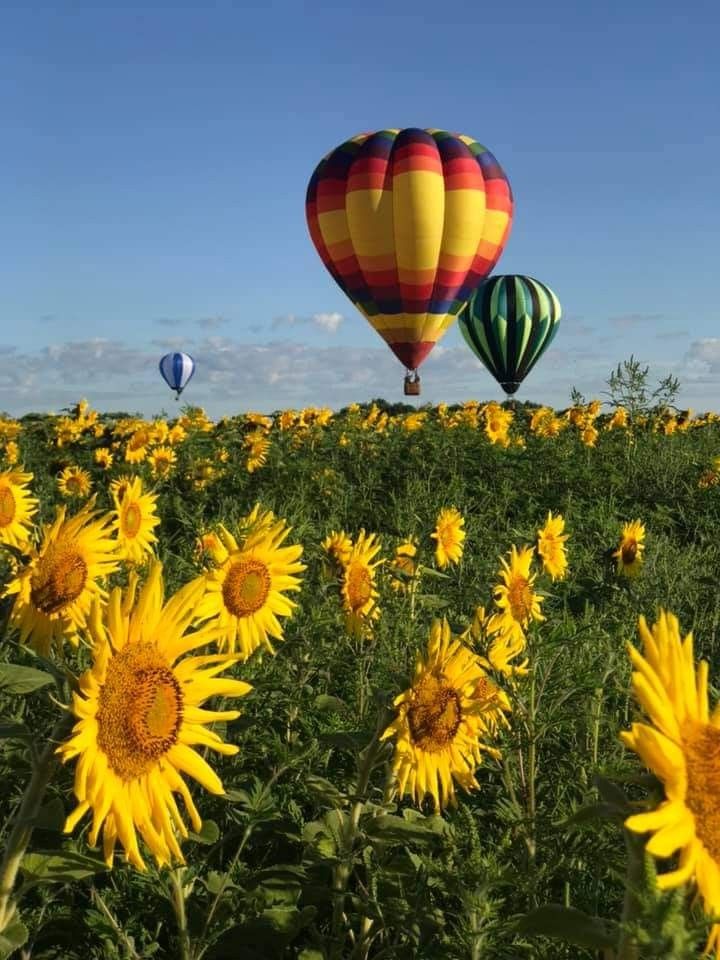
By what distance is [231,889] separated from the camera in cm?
259

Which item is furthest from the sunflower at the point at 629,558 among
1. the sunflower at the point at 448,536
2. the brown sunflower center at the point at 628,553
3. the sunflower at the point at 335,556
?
the sunflower at the point at 335,556

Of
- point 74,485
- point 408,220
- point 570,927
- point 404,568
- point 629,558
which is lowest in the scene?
point 570,927

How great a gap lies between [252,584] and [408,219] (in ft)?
61.7

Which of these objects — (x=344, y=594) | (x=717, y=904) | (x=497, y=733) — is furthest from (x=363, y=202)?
(x=717, y=904)

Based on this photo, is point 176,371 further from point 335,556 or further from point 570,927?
point 570,927

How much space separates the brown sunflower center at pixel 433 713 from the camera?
261cm

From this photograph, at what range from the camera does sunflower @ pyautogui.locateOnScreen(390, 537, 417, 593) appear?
3.54 metres

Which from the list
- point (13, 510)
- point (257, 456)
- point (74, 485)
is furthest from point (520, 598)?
point (257, 456)

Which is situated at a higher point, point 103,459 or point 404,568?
point 103,459

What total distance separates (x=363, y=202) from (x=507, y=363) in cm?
903

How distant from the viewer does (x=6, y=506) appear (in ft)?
15.2

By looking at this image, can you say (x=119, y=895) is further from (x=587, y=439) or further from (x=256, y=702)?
(x=587, y=439)

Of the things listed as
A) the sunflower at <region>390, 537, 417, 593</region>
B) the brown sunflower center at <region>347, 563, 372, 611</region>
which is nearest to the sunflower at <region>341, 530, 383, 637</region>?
the brown sunflower center at <region>347, 563, 372, 611</region>

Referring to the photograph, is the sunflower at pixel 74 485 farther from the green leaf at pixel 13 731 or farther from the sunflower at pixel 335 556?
the green leaf at pixel 13 731
